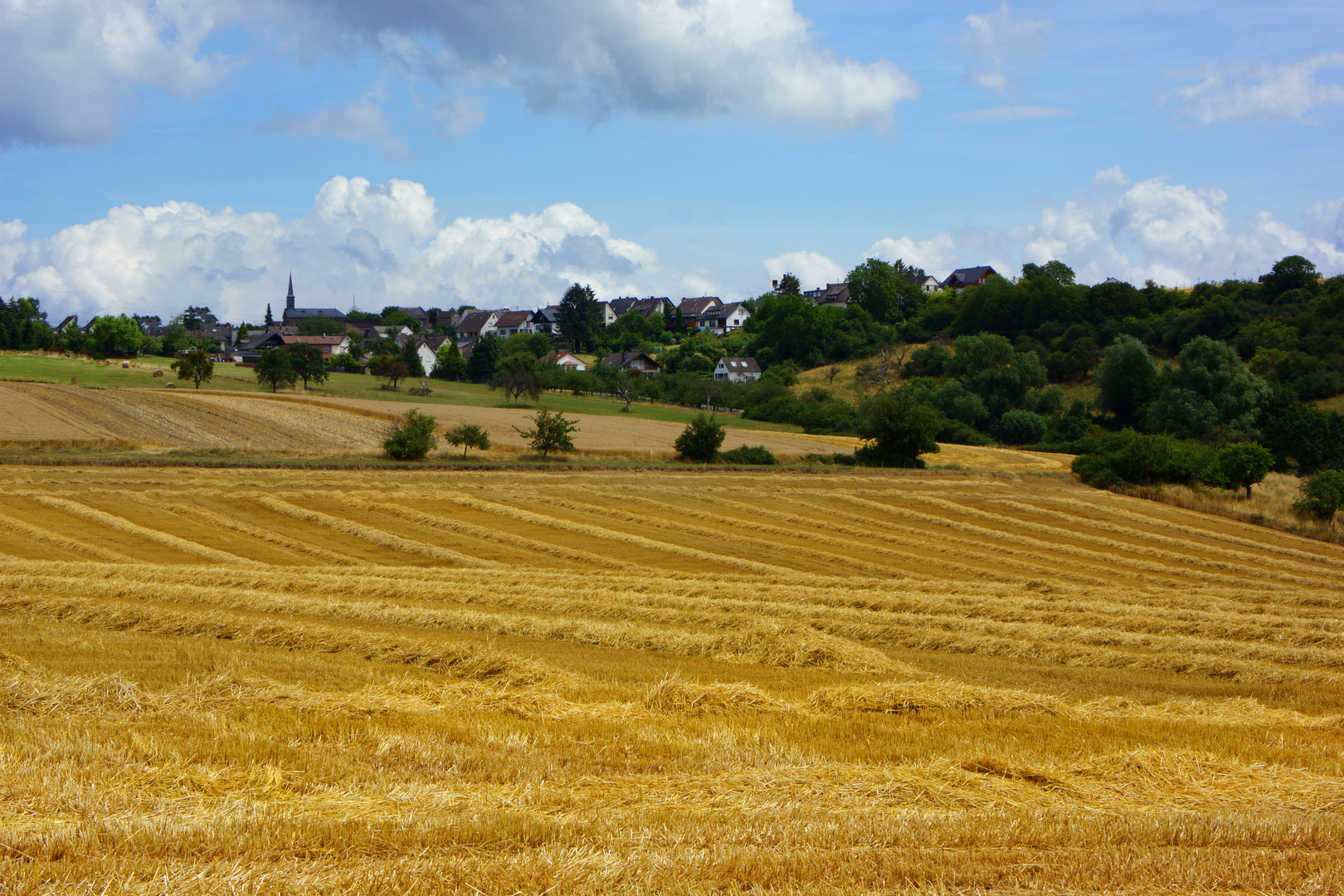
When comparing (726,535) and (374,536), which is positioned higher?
(726,535)

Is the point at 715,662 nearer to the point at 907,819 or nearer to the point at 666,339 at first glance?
the point at 907,819

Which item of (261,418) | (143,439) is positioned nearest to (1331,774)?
(143,439)

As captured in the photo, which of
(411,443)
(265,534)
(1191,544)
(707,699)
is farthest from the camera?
(411,443)

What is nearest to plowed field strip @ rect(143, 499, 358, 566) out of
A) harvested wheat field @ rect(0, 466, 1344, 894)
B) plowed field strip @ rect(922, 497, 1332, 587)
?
harvested wheat field @ rect(0, 466, 1344, 894)

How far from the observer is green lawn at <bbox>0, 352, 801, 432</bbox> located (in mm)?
89875

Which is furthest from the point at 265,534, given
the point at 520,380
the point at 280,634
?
the point at 520,380

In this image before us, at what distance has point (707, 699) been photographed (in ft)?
37.2

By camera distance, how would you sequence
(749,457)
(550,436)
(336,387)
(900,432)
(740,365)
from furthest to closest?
(740,365) → (336,387) → (900,432) → (749,457) → (550,436)

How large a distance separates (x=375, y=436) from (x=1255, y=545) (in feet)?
164

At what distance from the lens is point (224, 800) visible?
7121 mm

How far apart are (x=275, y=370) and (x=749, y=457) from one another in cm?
5399

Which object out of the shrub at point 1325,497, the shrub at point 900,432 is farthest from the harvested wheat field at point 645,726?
the shrub at point 900,432

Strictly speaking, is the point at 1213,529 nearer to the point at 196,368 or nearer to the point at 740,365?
the point at 196,368

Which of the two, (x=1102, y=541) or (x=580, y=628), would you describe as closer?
(x=580, y=628)
